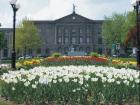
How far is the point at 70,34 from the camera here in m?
140

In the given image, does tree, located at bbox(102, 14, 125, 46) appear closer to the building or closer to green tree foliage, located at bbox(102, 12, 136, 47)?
green tree foliage, located at bbox(102, 12, 136, 47)

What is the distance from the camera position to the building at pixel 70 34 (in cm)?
13788

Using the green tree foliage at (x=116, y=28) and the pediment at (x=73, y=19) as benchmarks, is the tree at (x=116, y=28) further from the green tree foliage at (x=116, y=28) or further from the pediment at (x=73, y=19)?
the pediment at (x=73, y=19)

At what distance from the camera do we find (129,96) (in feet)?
39.6

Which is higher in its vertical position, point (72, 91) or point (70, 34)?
point (70, 34)

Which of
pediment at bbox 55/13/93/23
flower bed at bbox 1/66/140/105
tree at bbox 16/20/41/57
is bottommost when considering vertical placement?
flower bed at bbox 1/66/140/105

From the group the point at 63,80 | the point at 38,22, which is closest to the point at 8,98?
the point at 63,80

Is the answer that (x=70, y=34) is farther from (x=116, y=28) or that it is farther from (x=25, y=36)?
(x=25, y=36)

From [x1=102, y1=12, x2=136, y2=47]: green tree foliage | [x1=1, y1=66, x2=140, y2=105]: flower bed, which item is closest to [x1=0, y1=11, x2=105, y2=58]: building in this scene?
[x1=102, y1=12, x2=136, y2=47]: green tree foliage

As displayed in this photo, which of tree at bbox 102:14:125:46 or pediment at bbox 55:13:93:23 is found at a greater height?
pediment at bbox 55:13:93:23

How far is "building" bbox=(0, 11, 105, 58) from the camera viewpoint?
138m

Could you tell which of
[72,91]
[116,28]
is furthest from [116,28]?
[72,91]

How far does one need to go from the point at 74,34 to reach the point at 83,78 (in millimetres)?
127172

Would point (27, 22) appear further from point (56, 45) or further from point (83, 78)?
point (83, 78)
